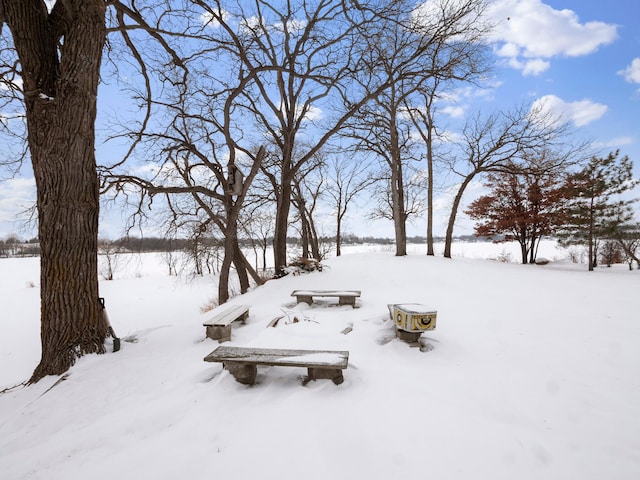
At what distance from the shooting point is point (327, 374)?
3.18 metres

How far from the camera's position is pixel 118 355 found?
4445mm

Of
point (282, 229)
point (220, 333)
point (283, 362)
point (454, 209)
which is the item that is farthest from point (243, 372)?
point (454, 209)

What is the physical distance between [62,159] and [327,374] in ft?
16.2

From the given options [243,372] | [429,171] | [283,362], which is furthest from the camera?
[429,171]

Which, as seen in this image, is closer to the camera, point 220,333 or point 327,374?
point 327,374

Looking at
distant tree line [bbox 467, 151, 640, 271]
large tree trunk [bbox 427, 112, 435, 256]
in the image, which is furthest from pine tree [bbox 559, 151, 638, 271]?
large tree trunk [bbox 427, 112, 435, 256]

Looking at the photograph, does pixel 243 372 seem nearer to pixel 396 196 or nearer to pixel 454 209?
pixel 396 196

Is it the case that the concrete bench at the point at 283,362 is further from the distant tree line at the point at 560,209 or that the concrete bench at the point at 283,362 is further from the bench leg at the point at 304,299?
the distant tree line at the point at 560,209

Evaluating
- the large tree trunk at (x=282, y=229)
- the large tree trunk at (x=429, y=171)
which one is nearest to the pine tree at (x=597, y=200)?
the large tree trunk at (x=429, y=171)

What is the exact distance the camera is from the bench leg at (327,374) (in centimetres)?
316

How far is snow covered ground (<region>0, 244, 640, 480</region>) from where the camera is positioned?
84.4 inches

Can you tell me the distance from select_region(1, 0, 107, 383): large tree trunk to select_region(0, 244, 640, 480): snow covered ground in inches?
21.7

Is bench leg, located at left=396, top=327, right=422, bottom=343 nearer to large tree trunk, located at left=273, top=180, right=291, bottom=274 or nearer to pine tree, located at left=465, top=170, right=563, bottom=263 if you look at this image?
large tree trunk, located at left=273, top=180, right=291, bottom=274

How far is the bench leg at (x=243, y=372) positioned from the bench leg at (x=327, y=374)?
673 millimetres
